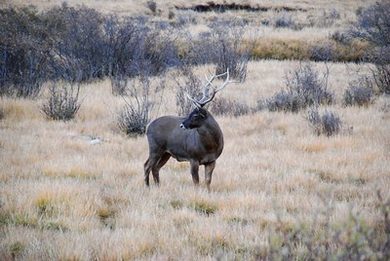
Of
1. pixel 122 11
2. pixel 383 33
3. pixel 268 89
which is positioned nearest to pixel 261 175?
pixel 268 89

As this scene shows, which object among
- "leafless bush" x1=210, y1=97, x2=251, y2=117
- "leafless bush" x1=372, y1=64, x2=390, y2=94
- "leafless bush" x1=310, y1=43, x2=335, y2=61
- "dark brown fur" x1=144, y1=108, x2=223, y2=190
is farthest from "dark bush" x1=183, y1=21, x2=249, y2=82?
"dark brown fur" x1=144, y1=108, x2=223, y2=190

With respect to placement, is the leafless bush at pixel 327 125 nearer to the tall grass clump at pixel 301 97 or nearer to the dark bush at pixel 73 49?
the tall grass clump at pixel 301 97

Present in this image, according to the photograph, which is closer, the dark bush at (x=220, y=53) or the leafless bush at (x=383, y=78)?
the leafless bush at (x=383, y=78)

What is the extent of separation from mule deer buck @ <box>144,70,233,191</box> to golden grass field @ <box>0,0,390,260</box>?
1.15 feet

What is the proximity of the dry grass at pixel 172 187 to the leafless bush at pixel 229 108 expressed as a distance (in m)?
0.54

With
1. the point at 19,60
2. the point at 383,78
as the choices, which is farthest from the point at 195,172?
the point at 383,78

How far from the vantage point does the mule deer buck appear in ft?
25.2

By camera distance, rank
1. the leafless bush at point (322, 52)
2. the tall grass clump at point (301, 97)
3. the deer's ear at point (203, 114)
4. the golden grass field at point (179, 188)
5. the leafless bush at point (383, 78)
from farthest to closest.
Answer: the leafless bush at point (322, 52) → the leafless bush at point (383, 78) → the tall grass clump at point (301, 97) → the deer's ear at point (203, 114) → the golden grass field at point (179, 188)

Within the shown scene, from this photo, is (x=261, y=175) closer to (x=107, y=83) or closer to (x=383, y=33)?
(x=107, y=83)

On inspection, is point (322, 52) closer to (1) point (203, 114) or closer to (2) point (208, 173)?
(1) point (203, 114)

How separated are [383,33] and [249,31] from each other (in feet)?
37.6

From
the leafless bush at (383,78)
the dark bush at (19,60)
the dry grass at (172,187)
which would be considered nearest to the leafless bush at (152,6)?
the dark bush at (19,60)

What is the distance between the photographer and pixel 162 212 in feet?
20.7

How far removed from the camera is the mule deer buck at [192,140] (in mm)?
7691
